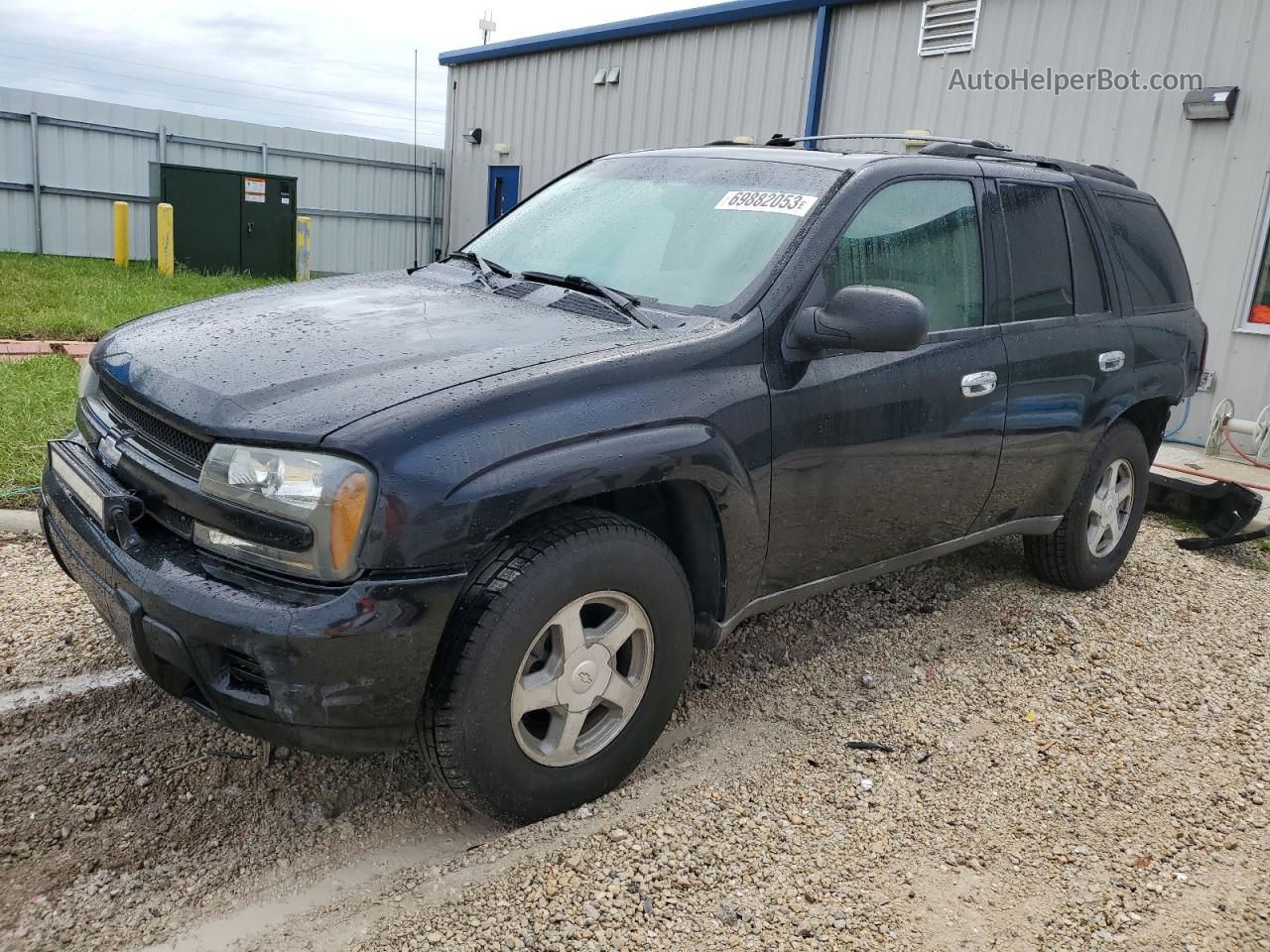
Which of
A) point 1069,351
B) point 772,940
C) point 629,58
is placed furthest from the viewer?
point 629,58

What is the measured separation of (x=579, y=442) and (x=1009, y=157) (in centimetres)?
264

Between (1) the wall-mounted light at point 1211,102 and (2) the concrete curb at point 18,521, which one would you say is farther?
(1) the wall-mounted light at point 1211,102

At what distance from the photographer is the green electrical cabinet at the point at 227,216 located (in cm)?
1603

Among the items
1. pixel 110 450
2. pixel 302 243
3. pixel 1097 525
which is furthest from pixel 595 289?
pixel 302 243

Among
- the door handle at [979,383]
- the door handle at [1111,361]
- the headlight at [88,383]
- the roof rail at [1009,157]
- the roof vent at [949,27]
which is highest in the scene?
the roof vent at [949,27]

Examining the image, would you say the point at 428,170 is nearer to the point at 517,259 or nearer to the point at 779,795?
the point at 517,259

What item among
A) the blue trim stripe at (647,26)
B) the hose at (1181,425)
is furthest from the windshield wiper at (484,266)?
the blue trim stripe at (647,26)

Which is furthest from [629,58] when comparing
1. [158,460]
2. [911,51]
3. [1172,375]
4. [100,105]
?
[158,460]

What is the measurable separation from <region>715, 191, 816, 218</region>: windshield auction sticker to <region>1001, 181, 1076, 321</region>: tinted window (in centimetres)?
103

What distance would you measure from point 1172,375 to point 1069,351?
3.38 ft

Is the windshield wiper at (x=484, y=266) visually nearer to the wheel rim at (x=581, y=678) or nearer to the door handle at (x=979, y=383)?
the wheel rim at (x=581, y=678)

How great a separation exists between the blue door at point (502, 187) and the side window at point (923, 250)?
1320 centimetres

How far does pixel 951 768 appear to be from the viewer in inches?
127

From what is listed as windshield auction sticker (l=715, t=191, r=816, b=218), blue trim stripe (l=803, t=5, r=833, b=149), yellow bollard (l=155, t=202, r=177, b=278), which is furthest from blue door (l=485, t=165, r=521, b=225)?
windshield auction sticker (l=715, t=191, r=816, b=218)
